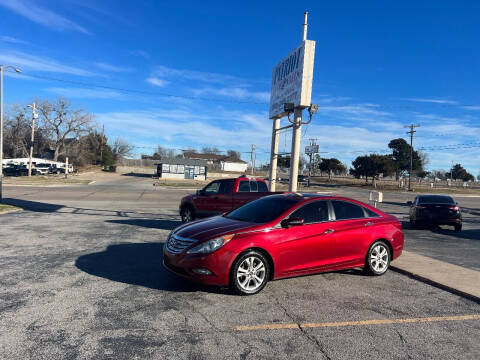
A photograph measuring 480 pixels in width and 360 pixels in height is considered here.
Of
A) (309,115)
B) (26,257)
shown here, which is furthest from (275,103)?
(26,257)

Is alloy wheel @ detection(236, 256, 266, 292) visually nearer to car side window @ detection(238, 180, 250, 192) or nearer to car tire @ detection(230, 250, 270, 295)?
car tire @ detection(230, 250, 270, 295)

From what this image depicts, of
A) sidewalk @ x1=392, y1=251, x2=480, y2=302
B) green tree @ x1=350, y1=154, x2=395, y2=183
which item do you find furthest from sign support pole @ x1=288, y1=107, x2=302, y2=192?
green tree @ x1=350, y1=154, x2=395, y2=183

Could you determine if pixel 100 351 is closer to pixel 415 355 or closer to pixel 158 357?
pixel 158 357

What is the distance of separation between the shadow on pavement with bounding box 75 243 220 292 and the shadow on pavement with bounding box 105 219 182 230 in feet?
11.6

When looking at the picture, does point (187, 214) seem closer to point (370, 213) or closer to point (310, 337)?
point (370, 213)

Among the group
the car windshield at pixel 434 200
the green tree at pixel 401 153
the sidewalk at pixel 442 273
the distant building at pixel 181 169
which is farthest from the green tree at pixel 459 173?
the sidewalk at pixel 442 273

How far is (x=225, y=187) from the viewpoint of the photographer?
12.4 m

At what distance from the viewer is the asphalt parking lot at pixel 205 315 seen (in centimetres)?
367

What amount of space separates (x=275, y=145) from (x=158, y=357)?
11035 millimetres

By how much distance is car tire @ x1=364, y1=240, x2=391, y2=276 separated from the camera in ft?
21.5

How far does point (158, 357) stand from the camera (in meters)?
3.44

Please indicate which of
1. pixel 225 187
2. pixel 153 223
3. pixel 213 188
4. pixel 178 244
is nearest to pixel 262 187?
pixel 225 187

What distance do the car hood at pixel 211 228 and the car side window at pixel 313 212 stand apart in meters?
0.87

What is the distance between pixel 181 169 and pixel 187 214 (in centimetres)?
5189
